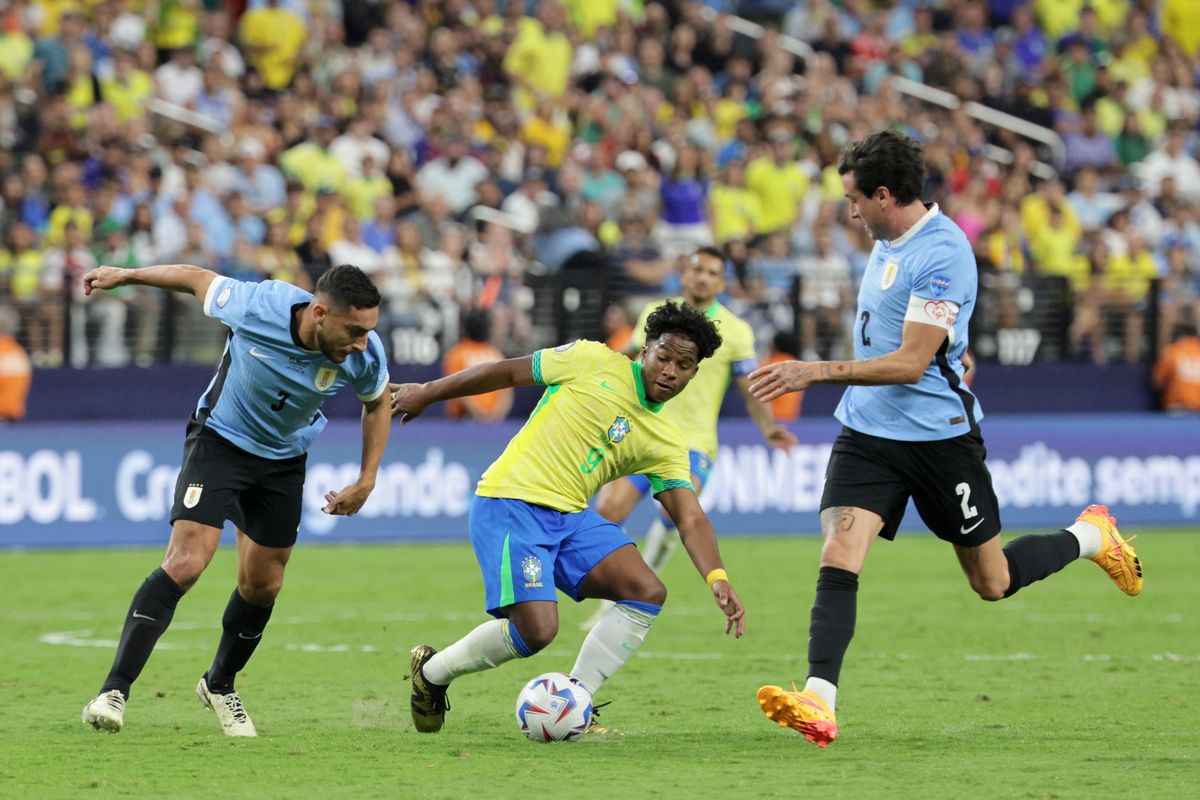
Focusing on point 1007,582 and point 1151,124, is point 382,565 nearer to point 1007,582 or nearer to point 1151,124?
point 1007,582

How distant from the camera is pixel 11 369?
657 inches

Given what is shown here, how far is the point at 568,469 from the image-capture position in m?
7.60

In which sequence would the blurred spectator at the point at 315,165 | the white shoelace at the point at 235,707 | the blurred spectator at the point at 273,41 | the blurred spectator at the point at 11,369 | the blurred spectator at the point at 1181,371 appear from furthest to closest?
the blurred spectator at the point at 273,41, the blurred spectator at the point at 1181,371, the blurred spectator at the point at 315,165, the blurred spectator at the point at 11,369, the white shoelace at the point at 235,707

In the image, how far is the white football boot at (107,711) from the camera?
7262 mm

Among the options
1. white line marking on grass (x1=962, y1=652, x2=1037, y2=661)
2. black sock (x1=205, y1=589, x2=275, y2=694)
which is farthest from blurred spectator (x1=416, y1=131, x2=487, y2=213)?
black sock (x1=205, y1=589, x2=275, y2=694)

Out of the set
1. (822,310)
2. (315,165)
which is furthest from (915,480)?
(315,165)

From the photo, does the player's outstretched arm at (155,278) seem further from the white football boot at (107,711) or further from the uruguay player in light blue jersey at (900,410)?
the uruguay player in light blue jersey at (900,410)

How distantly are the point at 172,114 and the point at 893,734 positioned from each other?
13977mm

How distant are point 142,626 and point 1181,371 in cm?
1455

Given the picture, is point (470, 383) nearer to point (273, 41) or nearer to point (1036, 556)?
point (1036, 556)

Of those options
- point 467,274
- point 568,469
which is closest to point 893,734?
point 568,469

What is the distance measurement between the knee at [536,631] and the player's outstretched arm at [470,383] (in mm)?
900

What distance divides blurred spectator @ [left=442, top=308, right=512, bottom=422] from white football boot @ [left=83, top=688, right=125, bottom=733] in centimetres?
997

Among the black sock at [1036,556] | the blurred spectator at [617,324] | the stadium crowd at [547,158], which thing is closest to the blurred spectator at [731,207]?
the stadium crowd at [547,158]
